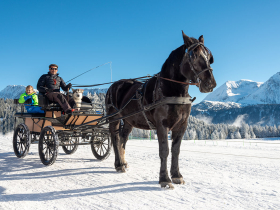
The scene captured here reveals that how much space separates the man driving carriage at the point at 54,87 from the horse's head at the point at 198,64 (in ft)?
14.0

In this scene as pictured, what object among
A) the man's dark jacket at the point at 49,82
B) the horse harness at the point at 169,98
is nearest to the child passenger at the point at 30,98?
the man's dark jacket at the point at 49,82

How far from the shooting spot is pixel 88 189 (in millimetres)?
4938

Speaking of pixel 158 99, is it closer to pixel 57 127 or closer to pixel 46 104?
pixel 57 127

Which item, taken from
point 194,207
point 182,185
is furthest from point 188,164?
point 194,207

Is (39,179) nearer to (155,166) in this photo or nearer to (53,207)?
(53,207)

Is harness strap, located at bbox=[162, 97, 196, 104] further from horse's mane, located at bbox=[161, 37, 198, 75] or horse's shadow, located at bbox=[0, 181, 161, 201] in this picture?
horse's shadow, located at bbox=[0, 181, 161, 201]

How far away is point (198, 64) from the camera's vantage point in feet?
14.6

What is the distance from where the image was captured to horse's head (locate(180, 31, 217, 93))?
432cm

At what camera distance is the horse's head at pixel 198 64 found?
4320 millimetres

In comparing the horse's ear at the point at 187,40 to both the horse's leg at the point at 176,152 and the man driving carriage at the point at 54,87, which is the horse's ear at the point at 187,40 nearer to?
the horse's leg at the point at 176,152

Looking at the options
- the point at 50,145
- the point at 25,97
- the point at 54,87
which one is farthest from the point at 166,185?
the point at 25,97

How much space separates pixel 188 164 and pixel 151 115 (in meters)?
3.24

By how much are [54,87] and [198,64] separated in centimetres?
592

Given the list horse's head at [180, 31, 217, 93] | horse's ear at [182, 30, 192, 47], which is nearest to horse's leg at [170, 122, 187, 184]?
horse's head at [180, 31, 217, 93]
